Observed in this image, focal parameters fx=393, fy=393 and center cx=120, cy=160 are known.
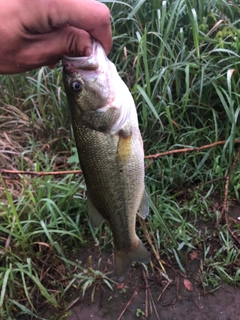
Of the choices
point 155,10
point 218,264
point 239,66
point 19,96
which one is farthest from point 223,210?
point 19,96

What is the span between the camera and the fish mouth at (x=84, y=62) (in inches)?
63.7

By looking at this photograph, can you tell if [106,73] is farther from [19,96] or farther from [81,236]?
[19,96]

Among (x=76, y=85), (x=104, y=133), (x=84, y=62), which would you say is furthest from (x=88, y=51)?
(x=104, y=133)

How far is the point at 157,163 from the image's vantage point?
3.00 metres

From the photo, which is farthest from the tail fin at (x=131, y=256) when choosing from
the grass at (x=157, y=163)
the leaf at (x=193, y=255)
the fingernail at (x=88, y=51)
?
the fingernail at (x=88, y=51)

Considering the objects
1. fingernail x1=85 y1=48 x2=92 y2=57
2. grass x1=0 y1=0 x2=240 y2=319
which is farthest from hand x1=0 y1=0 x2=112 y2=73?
grass x1=0 y1=0 x2=240 y2=319

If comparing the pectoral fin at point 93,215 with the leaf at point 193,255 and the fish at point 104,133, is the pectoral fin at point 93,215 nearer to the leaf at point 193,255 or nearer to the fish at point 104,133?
the fish at point 104,133

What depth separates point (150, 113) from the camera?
3.09m

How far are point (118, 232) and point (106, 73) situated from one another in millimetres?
788

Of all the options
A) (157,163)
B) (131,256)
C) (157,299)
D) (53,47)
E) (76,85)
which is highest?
Result: (53,47)

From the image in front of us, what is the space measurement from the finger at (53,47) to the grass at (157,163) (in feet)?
3.08

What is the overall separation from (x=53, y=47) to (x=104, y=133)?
44 centimetres

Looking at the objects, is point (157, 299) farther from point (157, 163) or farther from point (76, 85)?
point (76, 85)

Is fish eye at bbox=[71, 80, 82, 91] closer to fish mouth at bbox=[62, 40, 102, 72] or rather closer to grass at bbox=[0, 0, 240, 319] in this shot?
fish mouth at bbox=[62, 40, 102, 72]
